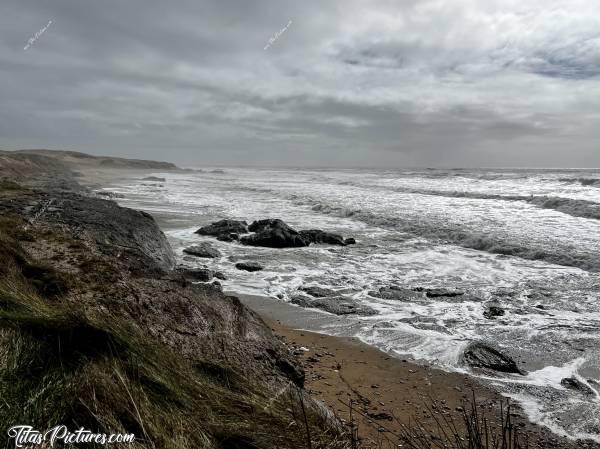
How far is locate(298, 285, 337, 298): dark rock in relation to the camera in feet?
28.0

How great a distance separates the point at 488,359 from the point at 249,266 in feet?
20.9

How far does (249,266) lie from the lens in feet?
34.2

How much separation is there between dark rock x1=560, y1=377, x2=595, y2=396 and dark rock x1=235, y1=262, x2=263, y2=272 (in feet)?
23.2

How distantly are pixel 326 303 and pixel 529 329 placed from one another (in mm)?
3679

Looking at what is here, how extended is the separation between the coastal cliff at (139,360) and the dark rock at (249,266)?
4859mm

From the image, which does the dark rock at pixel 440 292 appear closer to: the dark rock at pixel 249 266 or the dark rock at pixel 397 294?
the dark rock at pixel 397 294

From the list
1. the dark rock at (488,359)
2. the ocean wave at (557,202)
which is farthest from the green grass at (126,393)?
the ocean wave at (557,202)

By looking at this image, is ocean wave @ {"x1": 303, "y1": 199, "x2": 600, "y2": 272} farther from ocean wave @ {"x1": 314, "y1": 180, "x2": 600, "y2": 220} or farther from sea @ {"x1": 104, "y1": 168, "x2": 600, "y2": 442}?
ocean wave @ {"x1": 314, "y1": 180, "x2": 600, "y2": 220}

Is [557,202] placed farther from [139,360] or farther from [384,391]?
[139,360]

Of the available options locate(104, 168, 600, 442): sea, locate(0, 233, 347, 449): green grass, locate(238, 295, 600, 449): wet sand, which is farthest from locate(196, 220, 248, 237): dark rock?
locate(0, 233, 347, 449): green grass

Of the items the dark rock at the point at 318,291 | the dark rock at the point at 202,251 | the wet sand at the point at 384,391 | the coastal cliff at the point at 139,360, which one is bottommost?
the wet sand at the point at 384,391

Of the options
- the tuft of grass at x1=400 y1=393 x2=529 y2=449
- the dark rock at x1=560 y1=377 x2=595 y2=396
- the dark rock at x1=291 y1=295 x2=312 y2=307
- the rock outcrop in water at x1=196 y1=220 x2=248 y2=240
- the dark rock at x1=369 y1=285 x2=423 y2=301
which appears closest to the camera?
the tuft of grass at x1=400 y1=393 x2=529 y2=449

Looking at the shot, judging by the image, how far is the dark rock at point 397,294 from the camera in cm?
839

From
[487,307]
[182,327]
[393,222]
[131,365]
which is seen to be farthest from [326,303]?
[393,222]
